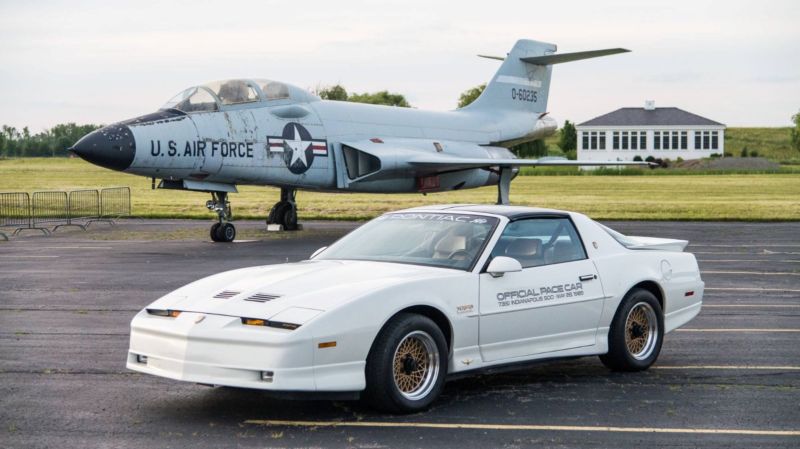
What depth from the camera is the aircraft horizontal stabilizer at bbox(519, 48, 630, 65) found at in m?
29.4

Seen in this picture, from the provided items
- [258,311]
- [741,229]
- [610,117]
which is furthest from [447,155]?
[610,117]

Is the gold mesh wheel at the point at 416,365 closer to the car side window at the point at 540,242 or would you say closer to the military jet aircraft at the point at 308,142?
the car side window at the point at 540,242

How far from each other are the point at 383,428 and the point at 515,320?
1553mm

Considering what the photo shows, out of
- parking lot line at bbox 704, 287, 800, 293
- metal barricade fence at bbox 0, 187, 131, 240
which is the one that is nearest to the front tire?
parking lot line at bbox 704, 287, 800, 293

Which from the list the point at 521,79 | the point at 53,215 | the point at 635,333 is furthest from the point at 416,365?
the point at 53,215

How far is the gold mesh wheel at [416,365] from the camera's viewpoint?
23.4 ft

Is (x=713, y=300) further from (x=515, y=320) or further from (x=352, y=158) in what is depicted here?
(x=352, y=158)

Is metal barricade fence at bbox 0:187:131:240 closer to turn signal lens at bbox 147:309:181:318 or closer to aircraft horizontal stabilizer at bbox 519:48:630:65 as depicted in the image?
aircraft horizontal stabilizer at bbox 519:48:630:65

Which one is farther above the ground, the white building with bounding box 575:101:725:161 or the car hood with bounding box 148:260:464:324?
the white building with bounding box 575:101:725:161

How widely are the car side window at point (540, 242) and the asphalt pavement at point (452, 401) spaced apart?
37.6 inches

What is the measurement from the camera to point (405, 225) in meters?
8.73

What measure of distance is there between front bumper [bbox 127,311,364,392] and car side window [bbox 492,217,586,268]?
1.91 meters

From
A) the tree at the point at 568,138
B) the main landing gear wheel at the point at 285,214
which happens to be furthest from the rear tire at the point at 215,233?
the tree at the point at 568,138

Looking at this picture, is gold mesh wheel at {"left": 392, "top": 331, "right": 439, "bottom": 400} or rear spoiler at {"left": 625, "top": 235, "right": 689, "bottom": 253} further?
rear spoiler at {"left": 625, "top": 235, "right": 689, "bottom": 253}
